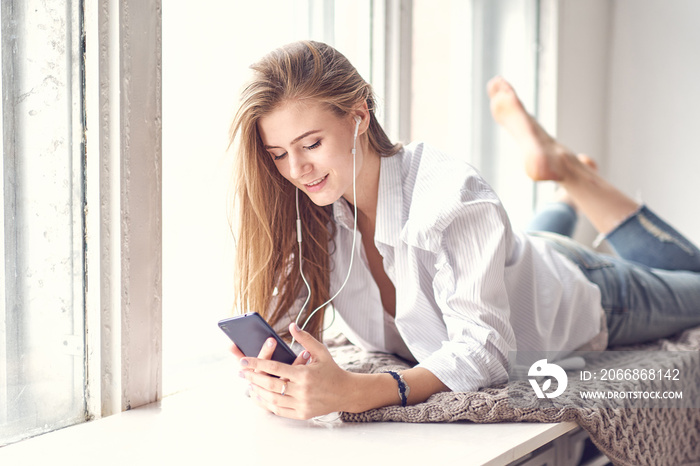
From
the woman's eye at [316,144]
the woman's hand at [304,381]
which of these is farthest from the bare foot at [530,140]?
the woman's hand at [304,381]

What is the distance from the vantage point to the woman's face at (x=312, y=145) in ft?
3.26

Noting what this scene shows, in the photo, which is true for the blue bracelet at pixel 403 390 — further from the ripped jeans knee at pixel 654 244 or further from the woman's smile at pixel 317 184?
the ripped jeans knee at pixel 654 244

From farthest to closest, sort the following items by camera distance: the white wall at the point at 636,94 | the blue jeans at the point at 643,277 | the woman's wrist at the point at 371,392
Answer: the white wall at the point at 636,94 → the blue jeans at the point at 643,277 → the woman's wrist at the point at 371,392

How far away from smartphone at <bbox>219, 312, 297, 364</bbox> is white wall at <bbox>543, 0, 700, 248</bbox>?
169 centimetres

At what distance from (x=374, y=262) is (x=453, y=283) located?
26 centimetres

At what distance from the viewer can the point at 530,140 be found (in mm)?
1781

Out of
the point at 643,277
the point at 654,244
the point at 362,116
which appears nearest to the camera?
the point at 362,116

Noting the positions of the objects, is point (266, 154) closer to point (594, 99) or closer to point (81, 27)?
point (81, 27)

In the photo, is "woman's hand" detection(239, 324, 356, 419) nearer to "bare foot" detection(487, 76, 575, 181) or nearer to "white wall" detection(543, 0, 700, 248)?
"bare foot" detection(487, 76, 575, 181)

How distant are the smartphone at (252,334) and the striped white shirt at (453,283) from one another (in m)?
0.24

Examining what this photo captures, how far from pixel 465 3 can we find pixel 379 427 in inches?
60.7

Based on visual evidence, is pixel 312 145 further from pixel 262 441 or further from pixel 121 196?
pixel 262 441

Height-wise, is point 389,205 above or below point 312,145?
below

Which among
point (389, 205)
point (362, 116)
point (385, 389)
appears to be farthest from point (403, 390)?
point (362, 116)
